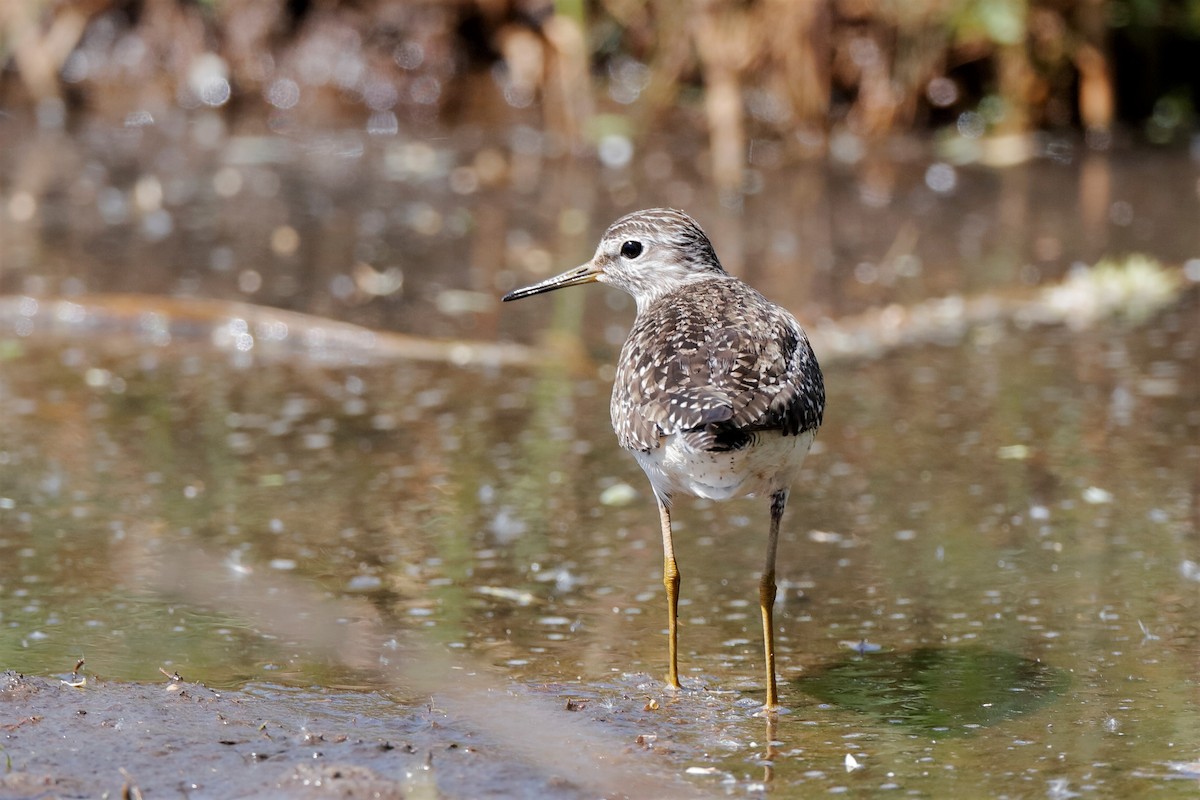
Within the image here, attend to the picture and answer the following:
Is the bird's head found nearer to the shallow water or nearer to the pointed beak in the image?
the pointed beak

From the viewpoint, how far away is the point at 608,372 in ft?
30.8

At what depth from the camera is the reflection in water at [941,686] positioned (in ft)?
17.4

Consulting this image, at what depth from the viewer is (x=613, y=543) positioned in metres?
7.06

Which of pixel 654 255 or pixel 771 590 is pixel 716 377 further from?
pixel 654 255

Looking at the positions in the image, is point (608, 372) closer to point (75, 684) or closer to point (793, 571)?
point (793, 571)

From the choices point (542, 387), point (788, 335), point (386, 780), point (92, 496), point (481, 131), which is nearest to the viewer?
point (386, 780)

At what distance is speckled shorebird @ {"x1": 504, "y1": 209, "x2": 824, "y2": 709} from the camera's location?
5090 millimetres

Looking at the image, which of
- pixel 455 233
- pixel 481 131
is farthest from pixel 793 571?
pixel 481 131

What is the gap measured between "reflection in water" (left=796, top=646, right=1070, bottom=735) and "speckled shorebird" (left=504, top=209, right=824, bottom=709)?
0.29 meters

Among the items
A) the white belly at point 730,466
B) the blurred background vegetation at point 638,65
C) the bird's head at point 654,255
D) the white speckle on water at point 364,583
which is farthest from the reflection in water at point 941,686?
the blurred background vegetation at point 638,65

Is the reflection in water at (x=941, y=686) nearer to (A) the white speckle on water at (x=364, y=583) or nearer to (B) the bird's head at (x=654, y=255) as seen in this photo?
(B) the bird's head at (x=654, y=255)

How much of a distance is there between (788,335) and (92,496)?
343 cm

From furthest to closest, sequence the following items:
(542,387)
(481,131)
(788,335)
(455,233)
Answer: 1. (481,131)
2. (455,233)
3. (542,387)
4. (788,335)

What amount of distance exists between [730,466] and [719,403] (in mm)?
239
